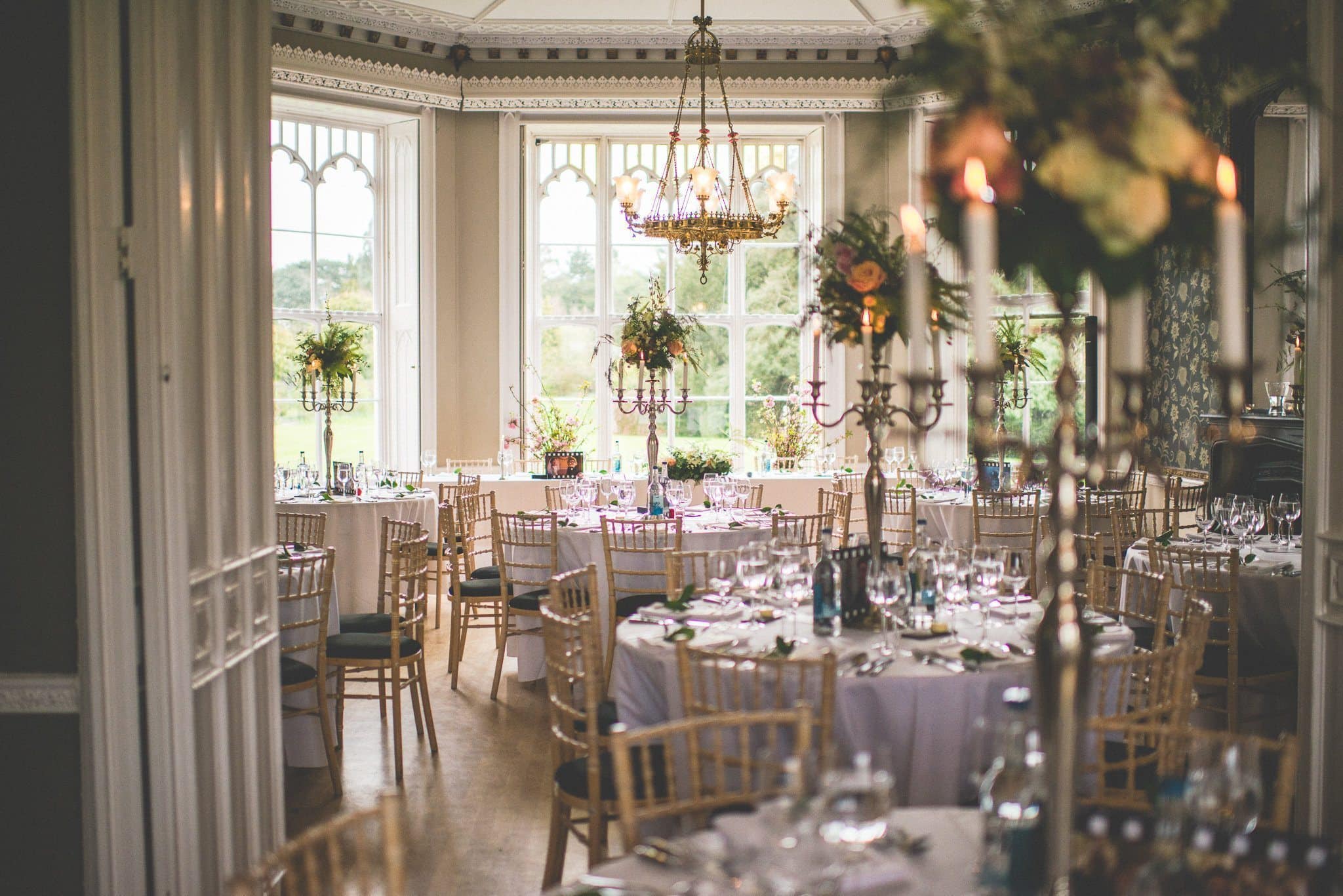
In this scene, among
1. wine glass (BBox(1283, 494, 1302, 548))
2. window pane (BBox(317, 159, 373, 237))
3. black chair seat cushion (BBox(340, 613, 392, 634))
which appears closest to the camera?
black chair seat cushion (BBox(340, 613, 392, 634))

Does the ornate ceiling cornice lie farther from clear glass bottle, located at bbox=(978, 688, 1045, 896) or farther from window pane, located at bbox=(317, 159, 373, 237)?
clear glass bottle, located at bbox=(978, 688, 1045, 896)

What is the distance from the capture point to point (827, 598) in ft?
13.0

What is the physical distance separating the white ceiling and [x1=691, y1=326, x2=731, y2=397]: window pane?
2679 millimetres

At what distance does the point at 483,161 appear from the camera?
33.6ft

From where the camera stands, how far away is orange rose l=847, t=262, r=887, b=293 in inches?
151

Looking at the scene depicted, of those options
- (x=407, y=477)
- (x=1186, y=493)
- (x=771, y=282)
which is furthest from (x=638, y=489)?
(x=1186, y=493)

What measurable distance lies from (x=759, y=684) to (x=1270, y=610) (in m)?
3.25

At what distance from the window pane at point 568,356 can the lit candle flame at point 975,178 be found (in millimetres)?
9043

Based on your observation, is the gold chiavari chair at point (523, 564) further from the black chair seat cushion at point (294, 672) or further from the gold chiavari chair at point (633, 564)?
the black chair seat cushion at point (294, 672)

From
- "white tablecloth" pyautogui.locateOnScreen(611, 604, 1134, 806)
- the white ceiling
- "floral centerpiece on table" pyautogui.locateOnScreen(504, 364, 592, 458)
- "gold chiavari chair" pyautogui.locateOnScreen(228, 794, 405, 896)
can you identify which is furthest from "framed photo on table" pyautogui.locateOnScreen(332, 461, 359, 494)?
"gold chiavari chair" pyautogui.locateOnScreen(228, 794, 405, 896)

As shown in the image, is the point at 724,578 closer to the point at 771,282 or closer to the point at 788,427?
the point at 788,427

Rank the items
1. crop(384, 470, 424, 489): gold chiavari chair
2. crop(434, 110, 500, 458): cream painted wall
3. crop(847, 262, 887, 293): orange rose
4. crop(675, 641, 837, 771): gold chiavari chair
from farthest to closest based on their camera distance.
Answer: crop(434, 110, 500, 458): cream painted wall → crop(384, 470, 424, 489): gold chiavari chair → crop(847, 262, 887, 293): orange rose → crop(675, 641, 837, 771): gold chiavari chair

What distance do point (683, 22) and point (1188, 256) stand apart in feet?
27.0

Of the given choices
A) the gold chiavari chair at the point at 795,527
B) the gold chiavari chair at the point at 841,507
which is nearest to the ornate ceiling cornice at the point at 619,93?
the gold chiavari chair at the point at 841,507
